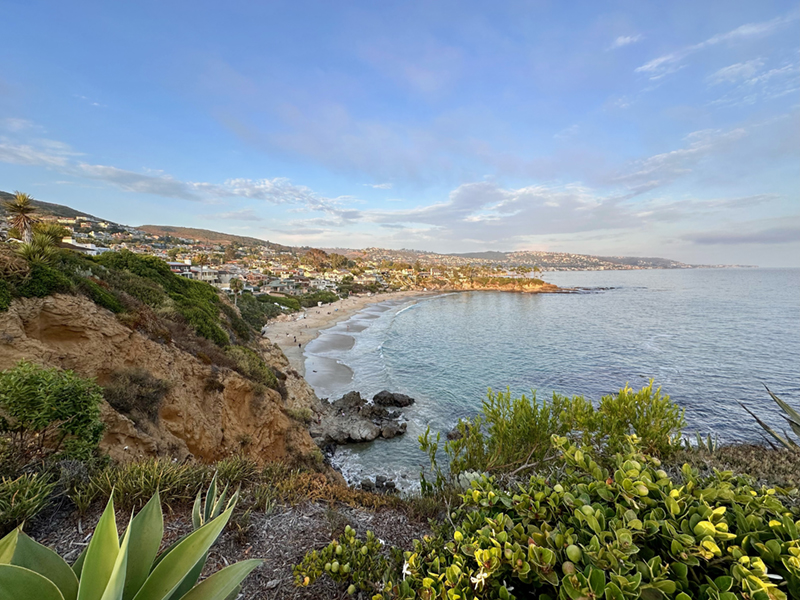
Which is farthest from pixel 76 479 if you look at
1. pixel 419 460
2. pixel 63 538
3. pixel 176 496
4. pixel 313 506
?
pixel 419 460

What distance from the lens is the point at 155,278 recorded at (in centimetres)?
1591

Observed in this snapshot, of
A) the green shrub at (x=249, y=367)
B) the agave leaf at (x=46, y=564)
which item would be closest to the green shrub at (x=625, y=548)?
the agave leaf at (x=46, y=564)

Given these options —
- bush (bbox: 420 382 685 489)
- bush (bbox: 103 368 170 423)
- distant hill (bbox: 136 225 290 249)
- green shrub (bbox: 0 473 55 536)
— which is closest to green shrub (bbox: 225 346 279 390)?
bush (bbox: 103 368 170 423)

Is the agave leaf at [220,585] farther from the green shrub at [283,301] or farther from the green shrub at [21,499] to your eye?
the green shrub at [283,301]

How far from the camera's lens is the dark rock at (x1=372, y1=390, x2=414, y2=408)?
899 inches

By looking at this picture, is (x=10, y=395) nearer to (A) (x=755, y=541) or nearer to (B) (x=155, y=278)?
(A) (x=755, y=541)

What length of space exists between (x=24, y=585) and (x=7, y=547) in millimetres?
687

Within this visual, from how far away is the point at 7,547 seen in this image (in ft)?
5.93

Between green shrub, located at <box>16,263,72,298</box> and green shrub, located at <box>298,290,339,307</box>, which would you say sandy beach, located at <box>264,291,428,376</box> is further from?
green shrub, located at <box>16,263,72,298</box>

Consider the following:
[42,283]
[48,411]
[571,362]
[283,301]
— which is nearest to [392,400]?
[42,283]

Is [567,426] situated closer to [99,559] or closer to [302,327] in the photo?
[99,559]

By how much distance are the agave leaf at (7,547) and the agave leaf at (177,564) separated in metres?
0.74

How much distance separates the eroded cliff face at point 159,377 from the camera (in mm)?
7000

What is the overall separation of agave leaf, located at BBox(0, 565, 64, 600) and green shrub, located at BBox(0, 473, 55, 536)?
2306 millimetres
